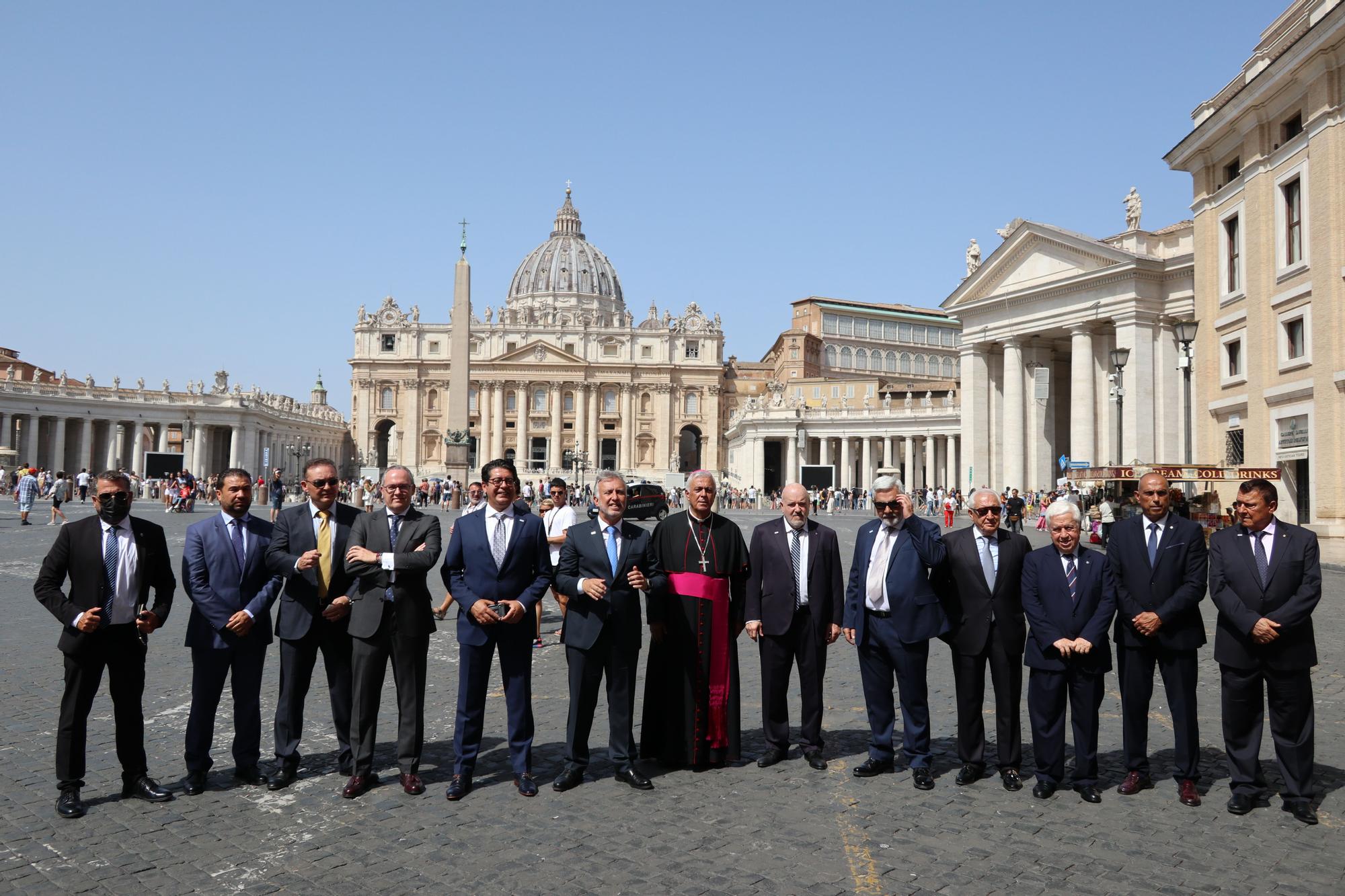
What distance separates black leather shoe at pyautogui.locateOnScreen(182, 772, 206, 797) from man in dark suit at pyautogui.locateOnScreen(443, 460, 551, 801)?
132 centimetres

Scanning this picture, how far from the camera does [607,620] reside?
18.9 ft

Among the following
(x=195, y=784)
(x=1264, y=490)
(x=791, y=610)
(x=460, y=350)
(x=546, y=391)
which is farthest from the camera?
(x=546, y=391)

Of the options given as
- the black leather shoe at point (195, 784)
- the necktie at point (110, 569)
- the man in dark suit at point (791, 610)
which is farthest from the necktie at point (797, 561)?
the necktie at point (110, 569)

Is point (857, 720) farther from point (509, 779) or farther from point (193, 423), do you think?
point (193, 423)

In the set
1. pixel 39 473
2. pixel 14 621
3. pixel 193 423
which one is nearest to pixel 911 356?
pixel 193 423

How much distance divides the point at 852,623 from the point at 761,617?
0.55 m

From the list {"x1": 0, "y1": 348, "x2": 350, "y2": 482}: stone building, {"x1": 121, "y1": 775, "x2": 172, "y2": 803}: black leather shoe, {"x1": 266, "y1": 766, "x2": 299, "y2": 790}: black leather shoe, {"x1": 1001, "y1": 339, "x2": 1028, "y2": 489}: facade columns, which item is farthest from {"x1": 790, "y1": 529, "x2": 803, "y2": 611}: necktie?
{"x1": 0, "y1": 348, "x2": 350, "y2": 482}: stone building

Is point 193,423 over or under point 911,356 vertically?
under

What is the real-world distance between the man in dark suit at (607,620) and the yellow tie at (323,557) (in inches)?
50.1

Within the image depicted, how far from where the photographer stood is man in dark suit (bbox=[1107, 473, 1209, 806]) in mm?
5434

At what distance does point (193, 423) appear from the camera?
7856 centimetres

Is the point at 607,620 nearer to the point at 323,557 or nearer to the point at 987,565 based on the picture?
the point at 323,557

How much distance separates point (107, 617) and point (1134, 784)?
550 centimetres

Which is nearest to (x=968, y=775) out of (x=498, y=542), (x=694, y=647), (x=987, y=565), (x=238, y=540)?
(x=987, y=565)
